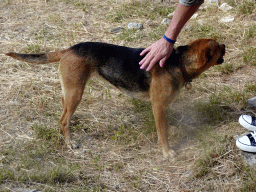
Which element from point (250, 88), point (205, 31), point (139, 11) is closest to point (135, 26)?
point (139, 11)

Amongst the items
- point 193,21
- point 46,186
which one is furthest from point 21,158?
point 193,21

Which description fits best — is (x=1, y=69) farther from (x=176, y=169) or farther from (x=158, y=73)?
(x=176, y=169)

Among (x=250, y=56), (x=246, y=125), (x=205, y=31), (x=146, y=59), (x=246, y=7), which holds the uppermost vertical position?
(x=146, y=59)

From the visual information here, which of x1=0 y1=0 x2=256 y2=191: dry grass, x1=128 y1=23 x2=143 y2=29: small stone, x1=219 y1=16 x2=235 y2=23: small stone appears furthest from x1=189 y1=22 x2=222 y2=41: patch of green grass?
x1=128 y1=23 x2=143 y2=29: small stone

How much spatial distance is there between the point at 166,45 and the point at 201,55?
45 cm

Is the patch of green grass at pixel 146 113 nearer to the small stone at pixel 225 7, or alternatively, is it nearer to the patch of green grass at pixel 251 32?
the patch of green grass at pixel 251 32

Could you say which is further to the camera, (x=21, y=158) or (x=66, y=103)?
(x=66, y=103)

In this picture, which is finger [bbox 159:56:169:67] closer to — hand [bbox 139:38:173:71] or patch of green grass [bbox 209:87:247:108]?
hand [bbox 139:38:173:71]

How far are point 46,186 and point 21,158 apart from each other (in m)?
0.68

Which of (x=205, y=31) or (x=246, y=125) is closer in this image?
(x=246, y=125)

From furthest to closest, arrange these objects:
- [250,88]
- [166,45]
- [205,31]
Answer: [205,31], [250,88], [166,45]

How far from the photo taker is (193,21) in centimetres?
720

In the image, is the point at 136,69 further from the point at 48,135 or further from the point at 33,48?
the point at 33,48

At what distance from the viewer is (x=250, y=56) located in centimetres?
556
